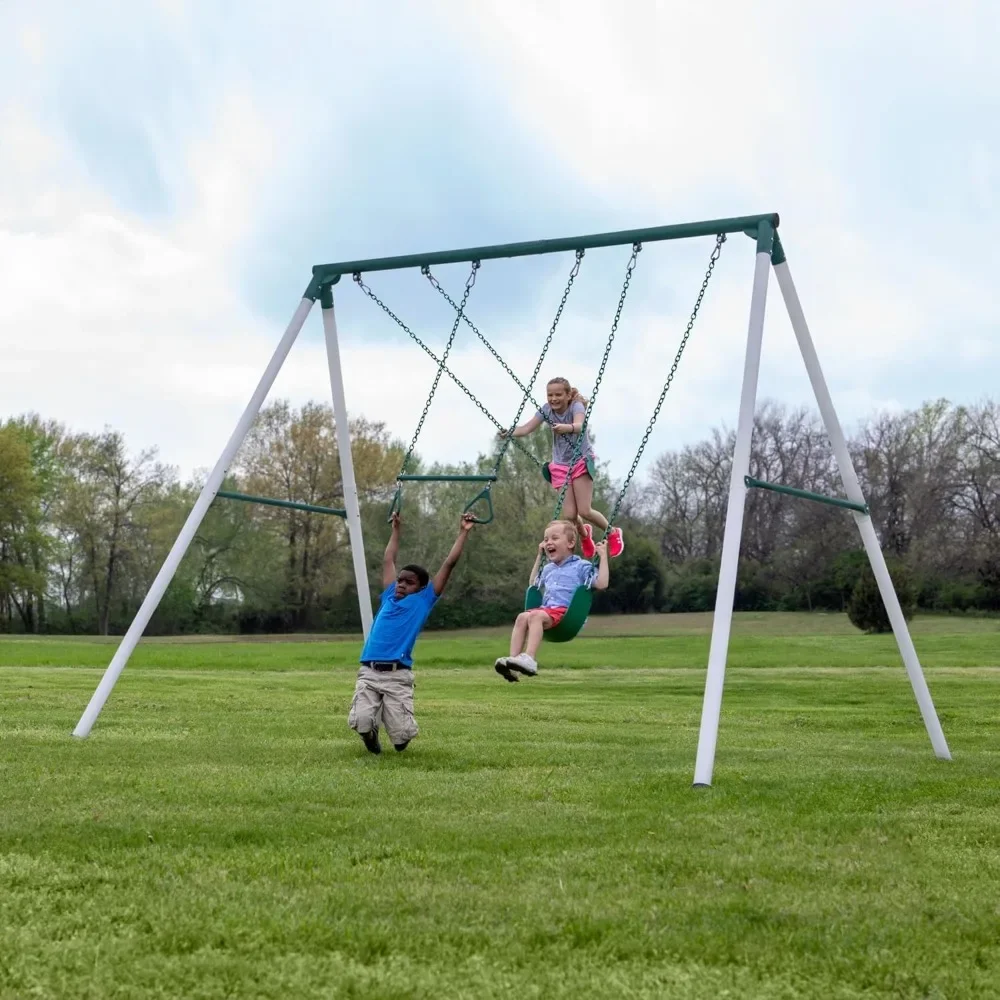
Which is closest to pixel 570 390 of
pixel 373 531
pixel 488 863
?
pixel 488 863

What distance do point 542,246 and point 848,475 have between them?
3.17 metres

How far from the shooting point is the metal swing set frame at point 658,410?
804 cm

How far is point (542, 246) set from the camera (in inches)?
384

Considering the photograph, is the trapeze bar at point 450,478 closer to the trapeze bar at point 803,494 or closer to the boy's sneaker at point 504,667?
the boy's sneaker at point 504,667

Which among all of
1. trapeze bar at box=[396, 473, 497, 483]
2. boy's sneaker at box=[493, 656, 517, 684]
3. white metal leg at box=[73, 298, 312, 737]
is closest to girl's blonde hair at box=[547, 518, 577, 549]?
trapeze bar at box=[396, 473, 497, 483]

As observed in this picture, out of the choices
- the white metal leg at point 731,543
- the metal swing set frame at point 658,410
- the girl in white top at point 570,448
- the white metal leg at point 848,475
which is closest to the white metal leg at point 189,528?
the metal swing set frame at point 658,410

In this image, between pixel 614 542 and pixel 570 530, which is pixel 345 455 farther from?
pixel 614 542

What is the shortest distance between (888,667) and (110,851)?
2474cm

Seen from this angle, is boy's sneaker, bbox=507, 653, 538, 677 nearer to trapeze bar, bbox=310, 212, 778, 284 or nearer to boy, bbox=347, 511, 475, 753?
boy, bbox=347, 511, 475, 753

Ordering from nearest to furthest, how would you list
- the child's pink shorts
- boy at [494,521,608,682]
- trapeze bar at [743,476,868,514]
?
trapeze bar at [743,476,868,514]
boy at [494,521,608,682]
the child's pink shorts

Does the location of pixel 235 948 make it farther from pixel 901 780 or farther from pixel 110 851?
pixel 901 780

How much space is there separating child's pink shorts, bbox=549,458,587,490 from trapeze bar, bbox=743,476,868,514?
161 centimetres

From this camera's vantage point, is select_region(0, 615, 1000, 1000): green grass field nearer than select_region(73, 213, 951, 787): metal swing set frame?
Yes

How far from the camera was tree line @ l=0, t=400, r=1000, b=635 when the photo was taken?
162 ft
